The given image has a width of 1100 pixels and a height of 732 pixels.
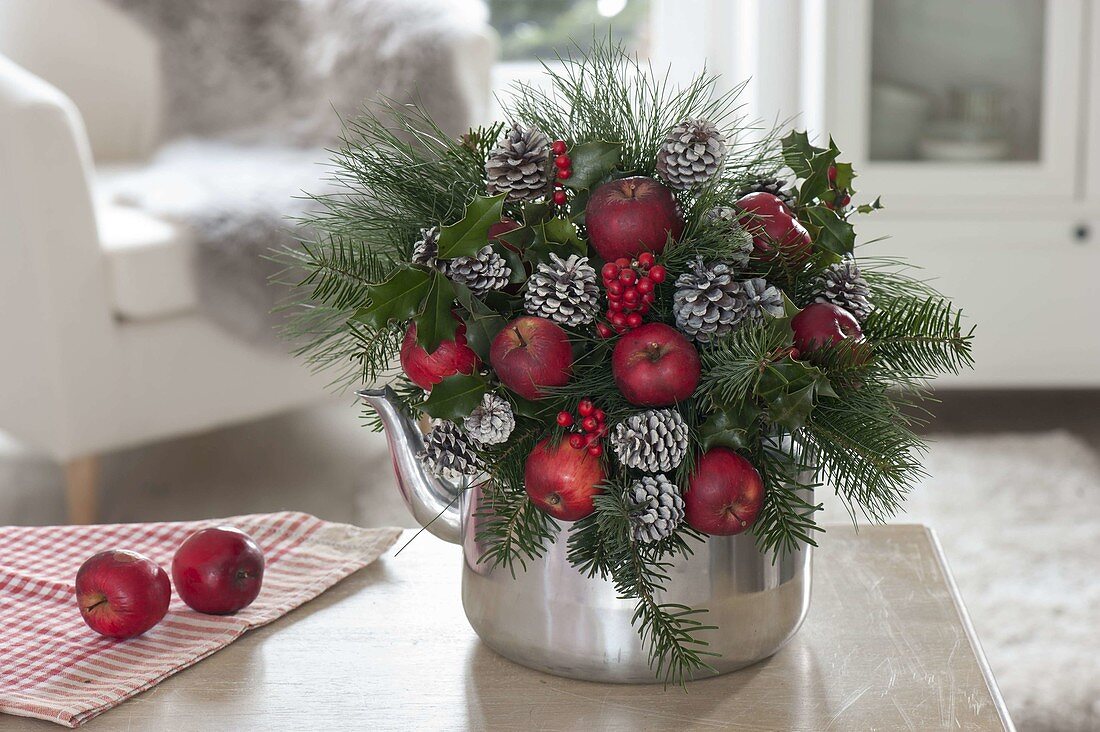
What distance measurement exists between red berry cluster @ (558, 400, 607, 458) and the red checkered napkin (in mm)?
259

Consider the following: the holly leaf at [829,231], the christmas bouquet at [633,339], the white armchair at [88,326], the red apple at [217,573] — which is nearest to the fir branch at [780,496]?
the christmas bouquet at [633,339]

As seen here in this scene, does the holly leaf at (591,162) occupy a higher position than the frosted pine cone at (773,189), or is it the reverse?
the holly leaf at (591,162)

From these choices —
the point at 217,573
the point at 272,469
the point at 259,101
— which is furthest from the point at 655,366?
the point at 259,101

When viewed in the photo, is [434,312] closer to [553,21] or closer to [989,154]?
[989,154]

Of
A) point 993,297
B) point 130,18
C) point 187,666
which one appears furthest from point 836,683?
point 130,18

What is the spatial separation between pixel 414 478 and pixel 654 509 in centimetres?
18

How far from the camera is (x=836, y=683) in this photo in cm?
65

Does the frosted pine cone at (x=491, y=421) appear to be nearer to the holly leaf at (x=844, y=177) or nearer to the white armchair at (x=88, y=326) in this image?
the holly leaf at (x=844, y=177)

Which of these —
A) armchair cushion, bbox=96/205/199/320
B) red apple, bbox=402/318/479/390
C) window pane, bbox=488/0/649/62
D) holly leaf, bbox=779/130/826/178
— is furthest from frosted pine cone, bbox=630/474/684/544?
window pane, bbox=488/0/649/62

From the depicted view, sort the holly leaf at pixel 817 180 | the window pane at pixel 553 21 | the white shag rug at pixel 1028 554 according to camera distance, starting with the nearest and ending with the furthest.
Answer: the holly leaf at pixel 817 180 → the white shag rug at pixel 1028 554 → the window pane at pixel 553 21

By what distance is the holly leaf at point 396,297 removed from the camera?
57cm

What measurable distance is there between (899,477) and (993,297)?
1930 millimetres

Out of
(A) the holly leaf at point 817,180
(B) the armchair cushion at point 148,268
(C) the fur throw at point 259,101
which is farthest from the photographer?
(C) the fur throw at point 259,101

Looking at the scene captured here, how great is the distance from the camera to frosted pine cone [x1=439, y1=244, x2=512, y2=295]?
59cm
